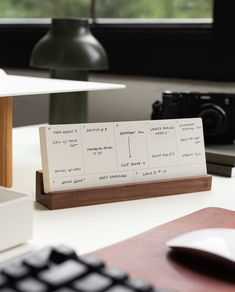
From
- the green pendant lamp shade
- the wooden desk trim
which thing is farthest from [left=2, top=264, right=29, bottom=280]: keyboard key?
the green pendant lamp shade

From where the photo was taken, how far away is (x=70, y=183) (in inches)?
28.4

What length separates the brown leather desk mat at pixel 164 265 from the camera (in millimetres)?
501

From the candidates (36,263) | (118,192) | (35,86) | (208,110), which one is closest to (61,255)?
(36,263)

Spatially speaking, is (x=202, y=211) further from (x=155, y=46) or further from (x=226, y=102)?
(x=155, y=46)

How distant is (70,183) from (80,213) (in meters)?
0.04

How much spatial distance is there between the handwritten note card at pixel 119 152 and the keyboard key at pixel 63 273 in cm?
27

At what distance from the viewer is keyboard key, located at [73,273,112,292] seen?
406 mm

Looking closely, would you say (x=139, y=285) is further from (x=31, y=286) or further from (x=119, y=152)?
(x=119, y=152)

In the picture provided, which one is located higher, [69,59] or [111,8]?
[111,8]

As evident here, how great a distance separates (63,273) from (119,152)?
13.4 inches

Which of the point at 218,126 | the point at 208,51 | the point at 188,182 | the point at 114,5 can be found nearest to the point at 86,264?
the point at 188,182

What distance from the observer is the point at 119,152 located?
29.6 inches

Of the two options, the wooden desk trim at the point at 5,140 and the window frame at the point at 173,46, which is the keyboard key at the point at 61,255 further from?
the window frame at the point at 173,46

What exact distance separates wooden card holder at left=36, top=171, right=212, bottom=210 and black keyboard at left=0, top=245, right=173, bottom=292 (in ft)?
0.84
